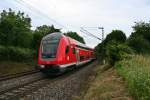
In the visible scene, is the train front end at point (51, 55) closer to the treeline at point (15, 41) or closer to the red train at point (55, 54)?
the red train at point (55, 54)

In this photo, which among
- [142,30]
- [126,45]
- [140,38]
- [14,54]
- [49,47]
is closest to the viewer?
[49,47]

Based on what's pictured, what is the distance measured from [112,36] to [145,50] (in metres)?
16.0

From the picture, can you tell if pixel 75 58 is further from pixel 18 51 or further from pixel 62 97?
pixel 62 97

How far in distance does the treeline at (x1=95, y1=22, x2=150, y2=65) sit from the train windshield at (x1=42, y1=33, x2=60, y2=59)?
466cm

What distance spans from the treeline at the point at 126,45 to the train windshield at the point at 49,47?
15.3 ft

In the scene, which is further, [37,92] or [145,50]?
[145,50]

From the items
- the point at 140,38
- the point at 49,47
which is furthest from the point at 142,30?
the point at 49,47

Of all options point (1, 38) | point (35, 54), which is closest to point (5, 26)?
point (1, 38)

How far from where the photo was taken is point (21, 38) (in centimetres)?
3938

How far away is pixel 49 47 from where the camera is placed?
2192cm

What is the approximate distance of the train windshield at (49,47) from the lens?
2150 centimetres

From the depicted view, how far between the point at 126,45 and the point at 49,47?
810 cm

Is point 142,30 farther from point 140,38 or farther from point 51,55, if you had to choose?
point 51,55

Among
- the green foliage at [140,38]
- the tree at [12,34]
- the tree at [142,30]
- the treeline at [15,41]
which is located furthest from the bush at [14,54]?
the tree at [142,30]
